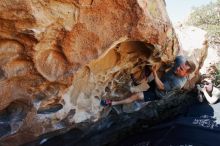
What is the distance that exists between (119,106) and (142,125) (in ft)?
4.46

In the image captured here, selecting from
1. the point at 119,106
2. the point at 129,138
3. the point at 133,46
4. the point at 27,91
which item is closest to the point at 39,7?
the point at 27,91

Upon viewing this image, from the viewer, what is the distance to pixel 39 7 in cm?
248

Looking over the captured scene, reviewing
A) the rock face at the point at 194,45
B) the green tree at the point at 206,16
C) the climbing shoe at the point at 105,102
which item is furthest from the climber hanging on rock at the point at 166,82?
the green tree at the point at 206,16

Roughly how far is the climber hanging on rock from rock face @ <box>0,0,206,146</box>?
57 cm

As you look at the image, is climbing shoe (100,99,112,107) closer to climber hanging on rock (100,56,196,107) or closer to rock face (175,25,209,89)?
climber hanging on rock (100,56,196,107)

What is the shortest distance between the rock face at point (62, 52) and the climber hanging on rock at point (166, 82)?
0.57 metres

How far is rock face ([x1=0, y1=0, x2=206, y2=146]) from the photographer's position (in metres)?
→ 2.55

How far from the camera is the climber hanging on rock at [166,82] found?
423cm

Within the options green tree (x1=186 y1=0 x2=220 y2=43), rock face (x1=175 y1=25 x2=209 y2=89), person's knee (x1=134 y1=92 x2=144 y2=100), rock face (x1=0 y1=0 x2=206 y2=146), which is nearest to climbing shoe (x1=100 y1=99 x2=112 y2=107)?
rock face (x1=0 y1=0 x2=206 y2=146)

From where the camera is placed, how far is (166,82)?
14.5 ft

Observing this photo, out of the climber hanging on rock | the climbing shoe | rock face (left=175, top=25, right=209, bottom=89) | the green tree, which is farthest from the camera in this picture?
the green tree

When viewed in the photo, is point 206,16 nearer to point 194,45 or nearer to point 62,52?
point 194,45

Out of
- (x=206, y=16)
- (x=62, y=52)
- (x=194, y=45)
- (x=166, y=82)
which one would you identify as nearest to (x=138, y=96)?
(x=166, y=82)

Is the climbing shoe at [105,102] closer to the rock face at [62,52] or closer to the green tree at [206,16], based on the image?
the rock face at [62,52]
